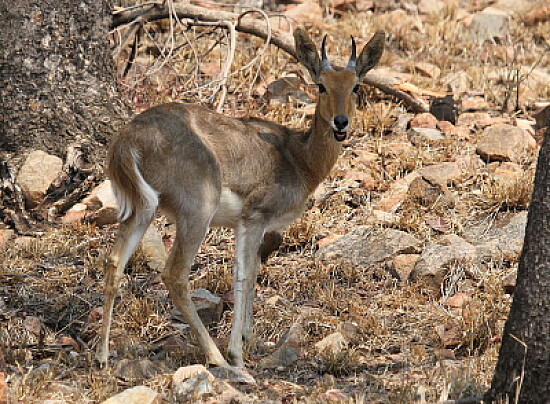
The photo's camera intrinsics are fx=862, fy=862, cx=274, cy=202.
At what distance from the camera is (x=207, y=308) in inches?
260

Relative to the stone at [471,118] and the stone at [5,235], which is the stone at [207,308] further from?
the stone at [471,118]

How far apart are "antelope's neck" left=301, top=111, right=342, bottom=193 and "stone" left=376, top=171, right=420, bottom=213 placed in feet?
5.45

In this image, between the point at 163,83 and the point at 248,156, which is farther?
the point at 163,83

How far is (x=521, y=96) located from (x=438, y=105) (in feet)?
4.04

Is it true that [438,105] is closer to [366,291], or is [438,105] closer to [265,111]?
[265,111]

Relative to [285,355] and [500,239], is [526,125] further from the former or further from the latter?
[285,355]

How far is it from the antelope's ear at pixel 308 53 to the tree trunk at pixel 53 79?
2360 millimetres

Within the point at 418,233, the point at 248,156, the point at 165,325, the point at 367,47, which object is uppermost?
the point at 367,47

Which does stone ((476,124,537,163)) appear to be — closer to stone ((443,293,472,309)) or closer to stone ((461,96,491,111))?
stone ((461,96,491,111))

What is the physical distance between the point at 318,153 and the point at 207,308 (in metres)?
1.48

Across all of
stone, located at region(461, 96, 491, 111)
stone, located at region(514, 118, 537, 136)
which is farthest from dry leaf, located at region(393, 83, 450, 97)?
stone, located at region(514, 118, 537, 136)

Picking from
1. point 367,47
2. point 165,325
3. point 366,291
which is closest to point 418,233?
point 366,291

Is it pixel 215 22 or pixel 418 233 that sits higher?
pixel 215 22

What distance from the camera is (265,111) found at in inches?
388
